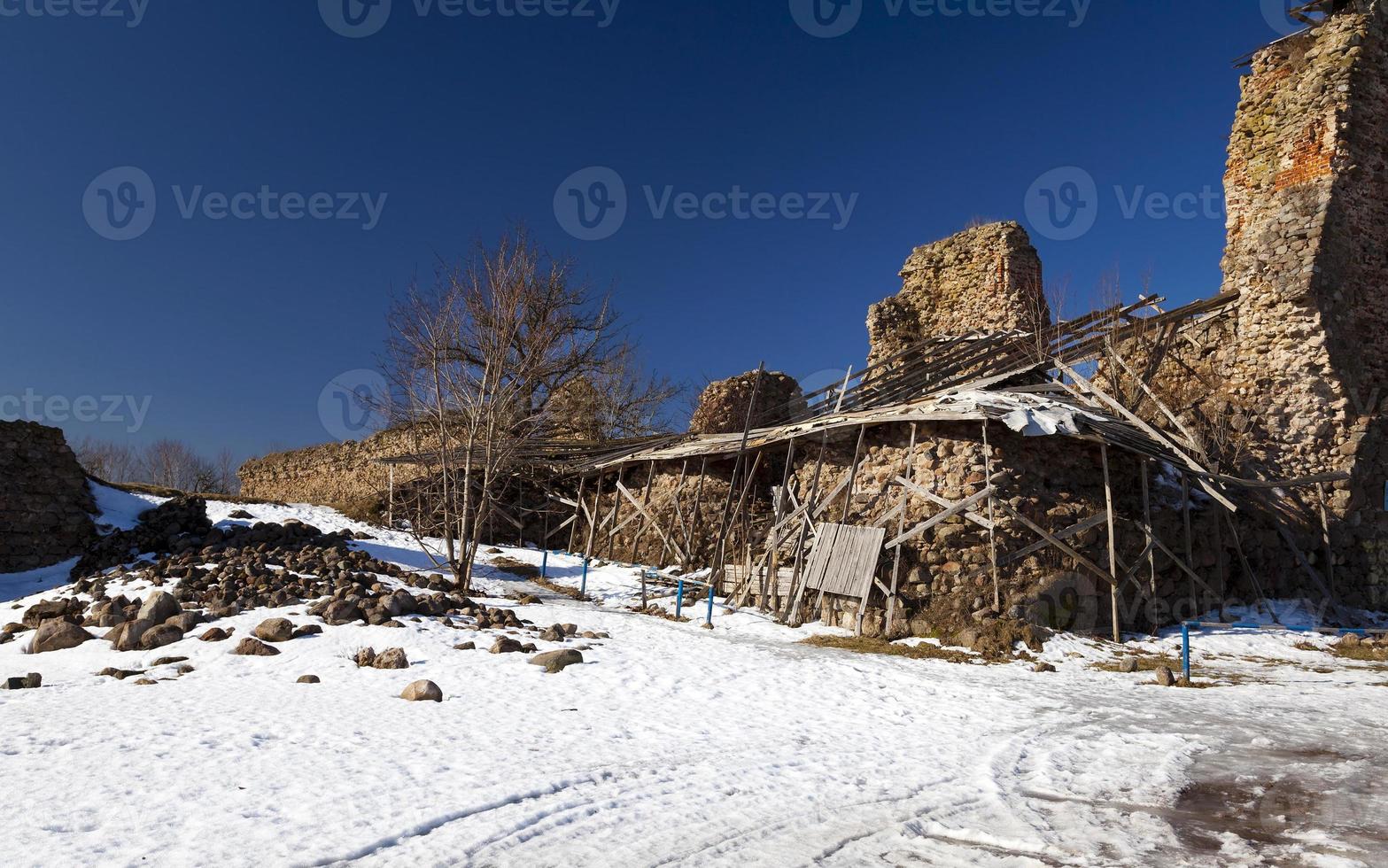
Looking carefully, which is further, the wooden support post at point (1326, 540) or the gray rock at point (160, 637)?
the wooden support post at point (1326, 540)

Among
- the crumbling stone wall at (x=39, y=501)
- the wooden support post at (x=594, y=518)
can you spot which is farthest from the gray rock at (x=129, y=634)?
the wooden support post at (x=594, y=518)

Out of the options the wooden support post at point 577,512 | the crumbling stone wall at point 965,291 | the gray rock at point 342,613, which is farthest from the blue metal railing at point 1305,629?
the wooden support post at point 577,512

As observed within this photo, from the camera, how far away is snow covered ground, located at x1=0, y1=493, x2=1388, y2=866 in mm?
3656

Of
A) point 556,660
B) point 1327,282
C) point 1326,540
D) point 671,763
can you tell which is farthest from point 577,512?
point 1327,282

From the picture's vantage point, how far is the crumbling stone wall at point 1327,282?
13.4 metres

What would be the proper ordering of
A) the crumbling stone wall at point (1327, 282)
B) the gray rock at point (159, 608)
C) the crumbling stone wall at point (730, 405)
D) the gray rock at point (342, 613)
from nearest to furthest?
the gray rock at point (159, 608)
the gray rock at point (342, 613)
the crumbling stone wall at point (1327, 282)
the crumbling stone wall at point (730, 405)

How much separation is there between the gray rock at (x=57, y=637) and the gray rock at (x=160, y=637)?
2.34ft

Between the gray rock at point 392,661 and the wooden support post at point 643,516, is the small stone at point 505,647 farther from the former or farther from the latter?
the wooden support post at point 643,516

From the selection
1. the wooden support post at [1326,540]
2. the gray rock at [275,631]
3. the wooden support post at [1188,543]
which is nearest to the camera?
the gray rock at [275,631]

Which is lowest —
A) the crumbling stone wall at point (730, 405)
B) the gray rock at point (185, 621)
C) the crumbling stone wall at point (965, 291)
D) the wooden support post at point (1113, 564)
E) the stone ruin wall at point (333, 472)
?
the gray rock at point (185, 621)

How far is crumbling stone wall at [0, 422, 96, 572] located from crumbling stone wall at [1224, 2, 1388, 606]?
2210 cm

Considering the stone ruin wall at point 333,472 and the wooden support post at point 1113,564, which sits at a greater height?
the stone ruin wall at point 333,472

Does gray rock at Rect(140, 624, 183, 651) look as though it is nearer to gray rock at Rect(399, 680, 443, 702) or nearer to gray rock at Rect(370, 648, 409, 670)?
gray rock at Rect(370, 648, 409, 670)

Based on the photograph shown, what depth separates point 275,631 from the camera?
329 inches
